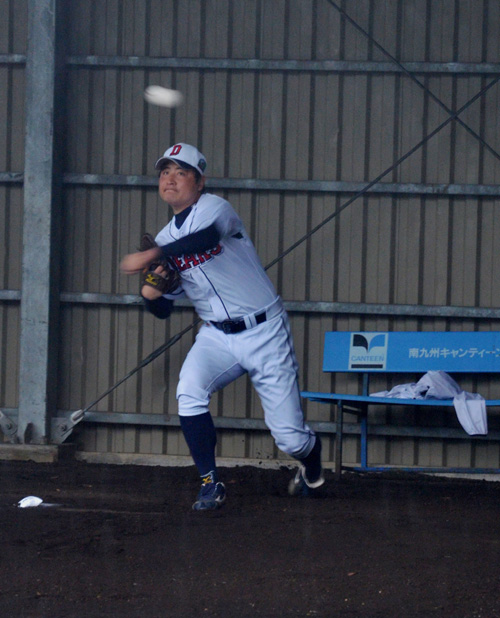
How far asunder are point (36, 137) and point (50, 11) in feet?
3.26

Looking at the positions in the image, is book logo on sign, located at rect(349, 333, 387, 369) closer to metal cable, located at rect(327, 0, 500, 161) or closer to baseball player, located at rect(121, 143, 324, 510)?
metal cable, located at rect(327, 0, 500, 161)

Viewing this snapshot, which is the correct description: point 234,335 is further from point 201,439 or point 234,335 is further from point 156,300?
point 201,439

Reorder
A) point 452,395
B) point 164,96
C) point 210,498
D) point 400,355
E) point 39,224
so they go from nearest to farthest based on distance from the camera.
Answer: point 210,498 < point 452,395 < point 400,355 < point 39,224 < point 164,96

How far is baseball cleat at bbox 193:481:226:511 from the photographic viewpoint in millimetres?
4938

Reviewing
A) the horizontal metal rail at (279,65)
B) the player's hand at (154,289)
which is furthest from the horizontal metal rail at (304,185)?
the player's hand at (154,289)

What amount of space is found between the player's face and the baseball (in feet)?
7.85

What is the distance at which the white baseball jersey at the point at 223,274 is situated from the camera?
5.10 meters

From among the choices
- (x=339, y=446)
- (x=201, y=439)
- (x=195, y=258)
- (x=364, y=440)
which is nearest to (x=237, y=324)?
(x=195, y=258)

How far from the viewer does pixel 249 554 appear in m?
3.91

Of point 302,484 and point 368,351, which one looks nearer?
point 302,484

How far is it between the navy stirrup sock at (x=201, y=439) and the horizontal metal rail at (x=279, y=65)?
11.0ft

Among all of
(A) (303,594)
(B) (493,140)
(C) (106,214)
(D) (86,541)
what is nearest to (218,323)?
(D) (86,541)

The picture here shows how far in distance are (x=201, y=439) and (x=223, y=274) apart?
92 centimetres

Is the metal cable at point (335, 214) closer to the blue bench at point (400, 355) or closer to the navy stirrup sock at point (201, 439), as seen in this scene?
the blue bench at point (400, 355)
